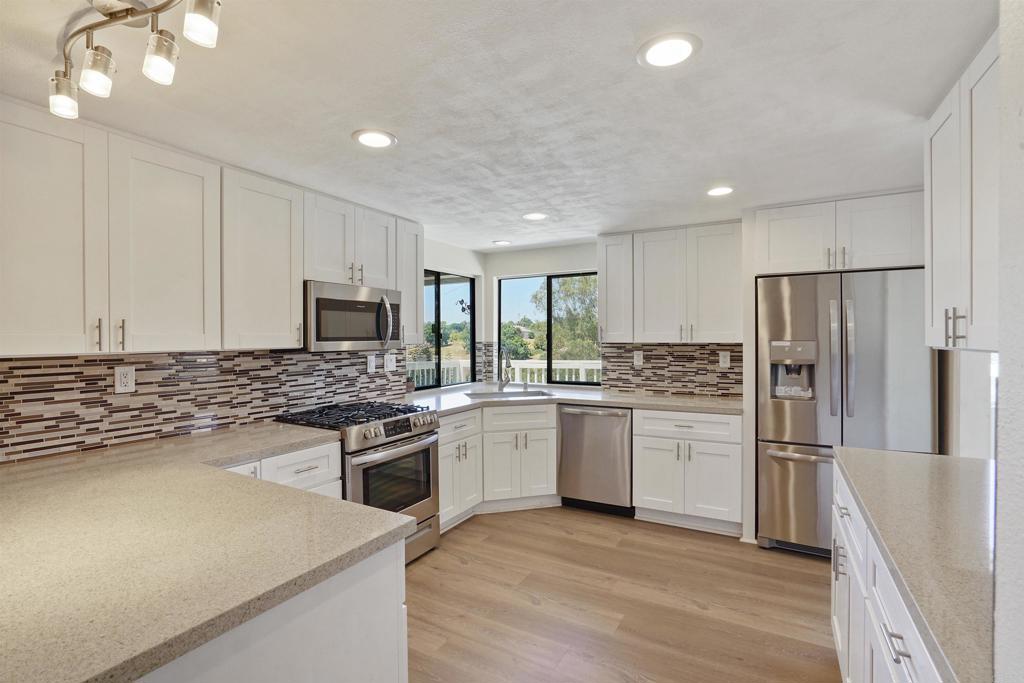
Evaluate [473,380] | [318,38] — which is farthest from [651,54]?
[473,380]

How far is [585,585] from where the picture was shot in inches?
105

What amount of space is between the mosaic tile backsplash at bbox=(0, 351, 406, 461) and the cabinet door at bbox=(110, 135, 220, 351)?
0.31 metres

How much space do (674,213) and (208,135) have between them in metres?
2.78

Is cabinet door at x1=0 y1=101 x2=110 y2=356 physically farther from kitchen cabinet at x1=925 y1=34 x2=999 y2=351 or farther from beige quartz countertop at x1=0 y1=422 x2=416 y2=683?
kitchen cabinet at x1=925 y1=34 x2=999 y2=351

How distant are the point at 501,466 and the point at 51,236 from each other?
2899 mm

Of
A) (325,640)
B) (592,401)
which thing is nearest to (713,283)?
(592,401)

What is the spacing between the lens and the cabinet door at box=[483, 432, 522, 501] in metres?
3.71

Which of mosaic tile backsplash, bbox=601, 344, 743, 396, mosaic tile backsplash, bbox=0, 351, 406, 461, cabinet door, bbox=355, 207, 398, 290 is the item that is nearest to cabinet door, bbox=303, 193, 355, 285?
cabinet door, bbox=355, 207, 398, 290

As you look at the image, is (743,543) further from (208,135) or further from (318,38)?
(208,135)

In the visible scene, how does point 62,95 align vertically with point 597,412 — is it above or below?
above

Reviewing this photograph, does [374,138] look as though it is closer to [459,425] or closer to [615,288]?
[459,425]

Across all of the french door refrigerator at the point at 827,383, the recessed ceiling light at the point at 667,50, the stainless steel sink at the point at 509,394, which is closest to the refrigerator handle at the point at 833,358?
the french door refrigerator at the point at 827,383

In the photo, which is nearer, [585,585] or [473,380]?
[585,585]

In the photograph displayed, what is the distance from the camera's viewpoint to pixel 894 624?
111cm
